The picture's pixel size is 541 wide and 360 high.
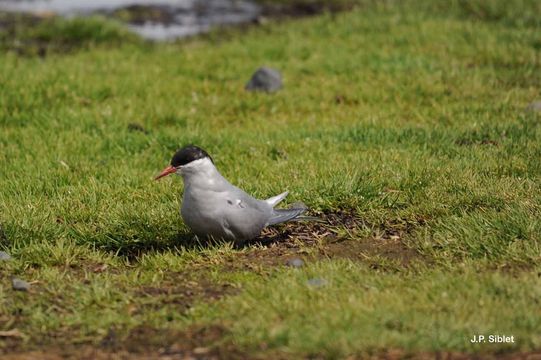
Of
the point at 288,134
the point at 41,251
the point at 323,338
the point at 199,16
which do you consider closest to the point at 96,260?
the point at 41,251

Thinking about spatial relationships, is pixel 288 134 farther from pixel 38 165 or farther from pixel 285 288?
pixel 285 288

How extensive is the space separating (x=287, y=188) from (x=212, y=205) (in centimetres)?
119

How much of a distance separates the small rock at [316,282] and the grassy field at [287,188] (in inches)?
0.5

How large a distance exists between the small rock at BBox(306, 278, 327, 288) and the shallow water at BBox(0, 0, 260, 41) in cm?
817

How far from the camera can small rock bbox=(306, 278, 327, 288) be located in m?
5.42

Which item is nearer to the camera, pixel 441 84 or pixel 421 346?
pixel 421 346

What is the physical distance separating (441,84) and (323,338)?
6204 mm

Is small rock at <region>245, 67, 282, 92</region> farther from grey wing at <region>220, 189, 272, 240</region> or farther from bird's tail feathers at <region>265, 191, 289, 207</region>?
grey wing at <region>220, 189, 272, 240</region>

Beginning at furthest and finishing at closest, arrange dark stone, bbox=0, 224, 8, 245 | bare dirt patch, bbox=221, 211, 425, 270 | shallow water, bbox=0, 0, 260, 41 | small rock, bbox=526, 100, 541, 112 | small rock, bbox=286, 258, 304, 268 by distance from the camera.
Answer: shallow water, bbox=0, 0, 260, 41 → small rock, bbox=526, 100, 541, 112 → dark stone, bbox=0, 224, 8, 245 → bare dirt patch, bbox=221, 211, 425, 270 → small rock, bbox=286, 258, 304, 268

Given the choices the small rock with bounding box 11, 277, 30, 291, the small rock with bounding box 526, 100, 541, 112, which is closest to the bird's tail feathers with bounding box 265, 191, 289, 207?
the small rock with bounding box 11, 277, 30, 291

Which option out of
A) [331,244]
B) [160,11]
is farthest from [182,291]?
[160,11]

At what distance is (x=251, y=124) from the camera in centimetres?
924

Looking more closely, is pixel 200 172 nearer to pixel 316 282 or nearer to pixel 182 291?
pixel 182 291

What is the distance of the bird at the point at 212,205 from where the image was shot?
6.05m
